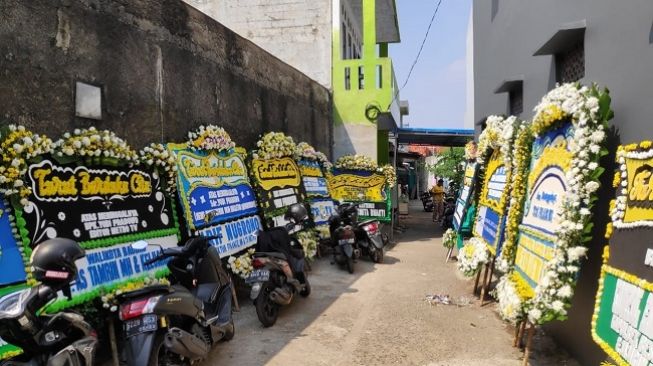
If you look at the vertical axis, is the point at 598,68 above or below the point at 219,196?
above

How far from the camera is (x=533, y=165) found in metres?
4.90

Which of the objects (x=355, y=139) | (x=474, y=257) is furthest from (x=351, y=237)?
(x=355, y=139)

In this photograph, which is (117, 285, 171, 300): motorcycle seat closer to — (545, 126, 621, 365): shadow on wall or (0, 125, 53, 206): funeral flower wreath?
(0, 125, 53, 206): funeral flower wreath

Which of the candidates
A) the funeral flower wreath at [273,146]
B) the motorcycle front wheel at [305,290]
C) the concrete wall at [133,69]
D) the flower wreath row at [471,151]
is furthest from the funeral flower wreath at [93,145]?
the flower wreath row at [471,151]

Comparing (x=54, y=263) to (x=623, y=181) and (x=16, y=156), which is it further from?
(x=623, y=181)

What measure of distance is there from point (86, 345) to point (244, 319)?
9.22 feet

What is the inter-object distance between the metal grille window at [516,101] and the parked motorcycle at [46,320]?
6.41 meters

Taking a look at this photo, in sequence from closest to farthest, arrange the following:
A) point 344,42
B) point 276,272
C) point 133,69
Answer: point 133,69 < point 276,272 < point 344,42

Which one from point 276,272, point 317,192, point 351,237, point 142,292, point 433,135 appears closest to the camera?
point 142,292

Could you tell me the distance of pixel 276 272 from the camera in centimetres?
558

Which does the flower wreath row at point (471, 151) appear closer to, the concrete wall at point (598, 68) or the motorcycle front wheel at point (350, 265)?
the concrete wall at point (598, 68)

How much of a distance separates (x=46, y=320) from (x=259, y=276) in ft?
8.73

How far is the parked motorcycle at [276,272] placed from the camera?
523cm

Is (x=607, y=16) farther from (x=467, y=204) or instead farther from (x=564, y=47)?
(x=467, y=204)
